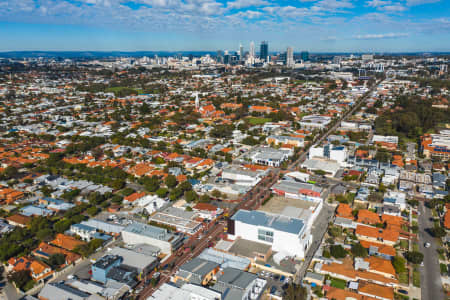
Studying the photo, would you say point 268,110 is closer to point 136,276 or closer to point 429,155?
point 429,155

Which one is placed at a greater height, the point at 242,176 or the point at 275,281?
the point at 242,176

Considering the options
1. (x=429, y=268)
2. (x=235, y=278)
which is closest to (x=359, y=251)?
(x=429, y=268)

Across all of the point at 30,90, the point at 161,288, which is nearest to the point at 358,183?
the point at 161,288

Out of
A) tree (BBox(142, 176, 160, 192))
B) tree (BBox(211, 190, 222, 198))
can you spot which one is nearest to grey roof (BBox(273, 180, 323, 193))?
tree (BBox(211, 190, 222, 198))

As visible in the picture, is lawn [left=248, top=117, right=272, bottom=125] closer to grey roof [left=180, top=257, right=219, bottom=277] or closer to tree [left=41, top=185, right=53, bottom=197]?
tree [left=41, top=185, right=53, bottom=197]

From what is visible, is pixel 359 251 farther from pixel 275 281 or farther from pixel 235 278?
pixel 235 278
